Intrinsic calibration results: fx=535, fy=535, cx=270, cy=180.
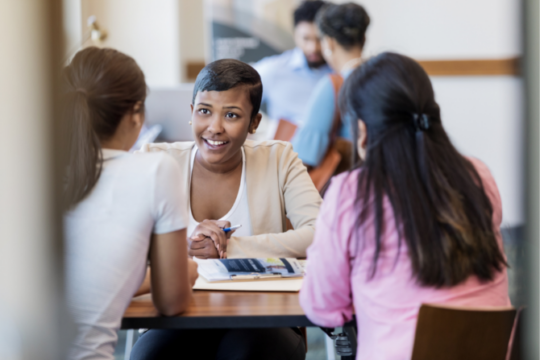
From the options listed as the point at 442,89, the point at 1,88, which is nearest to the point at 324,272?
the point at 1,88

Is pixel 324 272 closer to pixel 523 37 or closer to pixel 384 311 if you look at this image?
pixel 384 311

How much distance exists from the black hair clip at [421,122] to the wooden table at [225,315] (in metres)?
0.45

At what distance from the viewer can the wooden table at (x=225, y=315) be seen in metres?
1.09

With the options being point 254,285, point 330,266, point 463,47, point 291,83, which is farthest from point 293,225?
point 463,47

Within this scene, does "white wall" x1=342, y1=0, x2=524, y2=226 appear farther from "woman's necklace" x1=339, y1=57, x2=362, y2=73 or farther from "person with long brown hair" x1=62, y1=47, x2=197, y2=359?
"person with long brown hair" x1=62, y1=47, x2=197, y2=359

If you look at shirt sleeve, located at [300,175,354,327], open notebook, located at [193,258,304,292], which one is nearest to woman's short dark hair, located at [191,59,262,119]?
open notebook, located at [193,258,304,292]

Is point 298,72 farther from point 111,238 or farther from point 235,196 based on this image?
point 111,238

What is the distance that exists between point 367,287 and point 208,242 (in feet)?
1.84

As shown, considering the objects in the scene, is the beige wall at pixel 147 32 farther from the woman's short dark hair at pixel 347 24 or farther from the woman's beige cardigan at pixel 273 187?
the woman's beige cardigan at pixel 273 187

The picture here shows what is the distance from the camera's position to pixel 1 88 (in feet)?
1.86

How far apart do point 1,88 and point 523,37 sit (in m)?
0.60

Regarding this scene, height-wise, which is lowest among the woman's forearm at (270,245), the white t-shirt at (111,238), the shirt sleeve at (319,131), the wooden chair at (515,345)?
the wooden chair at (515,345)

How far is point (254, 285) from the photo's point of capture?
127 cm

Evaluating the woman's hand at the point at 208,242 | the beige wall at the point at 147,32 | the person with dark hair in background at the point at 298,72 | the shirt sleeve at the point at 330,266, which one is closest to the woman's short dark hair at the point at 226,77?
the woman's hand at the point at 208,242
